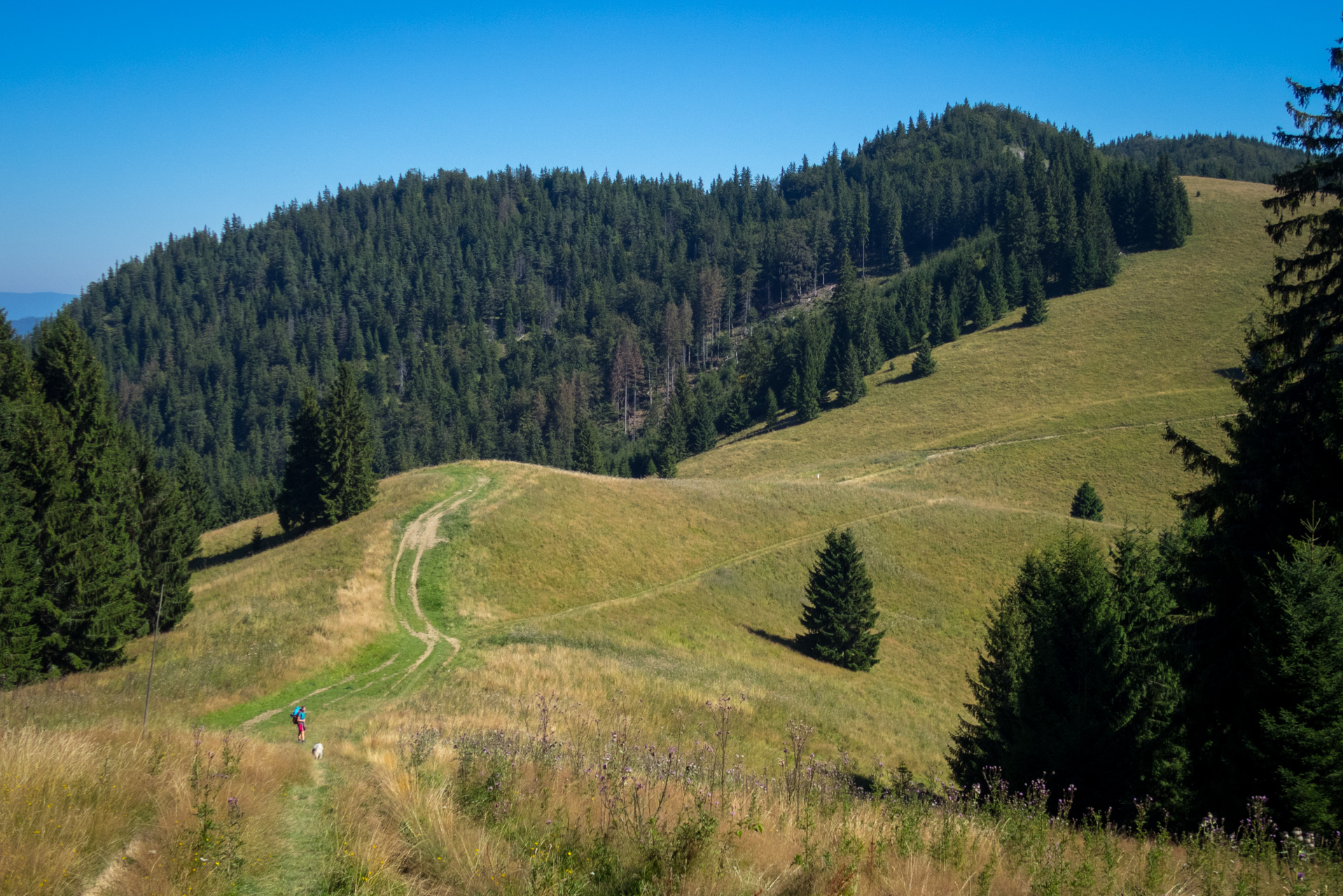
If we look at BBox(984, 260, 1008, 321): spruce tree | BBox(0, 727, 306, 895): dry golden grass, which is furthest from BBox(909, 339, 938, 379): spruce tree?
BBox(0, 727, 306, 895): dry golden grass

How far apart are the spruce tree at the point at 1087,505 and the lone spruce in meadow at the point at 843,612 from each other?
30809 millimetres

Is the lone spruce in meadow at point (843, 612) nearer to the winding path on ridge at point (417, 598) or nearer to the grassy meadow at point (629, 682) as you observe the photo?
the grassy meadow at point (629, 682)

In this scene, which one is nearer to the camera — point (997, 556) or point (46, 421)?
point (46, 421)

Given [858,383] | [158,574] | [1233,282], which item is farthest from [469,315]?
[158,574]

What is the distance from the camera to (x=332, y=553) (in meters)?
35.5

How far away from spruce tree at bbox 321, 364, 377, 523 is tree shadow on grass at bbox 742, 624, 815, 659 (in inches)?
1006

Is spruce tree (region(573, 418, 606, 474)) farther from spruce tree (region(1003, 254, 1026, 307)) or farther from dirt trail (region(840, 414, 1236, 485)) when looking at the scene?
spruce tree (region(1003, 254, 1026, 307))

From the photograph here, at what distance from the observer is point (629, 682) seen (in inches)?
909

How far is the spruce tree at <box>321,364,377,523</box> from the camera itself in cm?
4406

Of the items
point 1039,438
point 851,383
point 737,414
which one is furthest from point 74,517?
point 737,414

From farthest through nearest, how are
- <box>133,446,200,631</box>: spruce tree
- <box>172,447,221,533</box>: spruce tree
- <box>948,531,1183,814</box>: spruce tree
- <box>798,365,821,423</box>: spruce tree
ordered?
<box>798,365,821,423</box>: spruce tree, <box>172,447,221,533</box>: spruce tree, <box>133,446,200,631</box>: spruce tree, <box>948,531,1183,814</box>: spruce tree

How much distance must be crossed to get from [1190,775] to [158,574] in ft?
103

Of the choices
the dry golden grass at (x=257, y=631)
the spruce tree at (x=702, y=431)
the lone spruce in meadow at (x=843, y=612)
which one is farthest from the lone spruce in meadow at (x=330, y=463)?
the spruce tree at (x=702, y=431)

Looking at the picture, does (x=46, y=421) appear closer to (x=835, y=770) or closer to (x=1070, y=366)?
(x=835, y=770)
